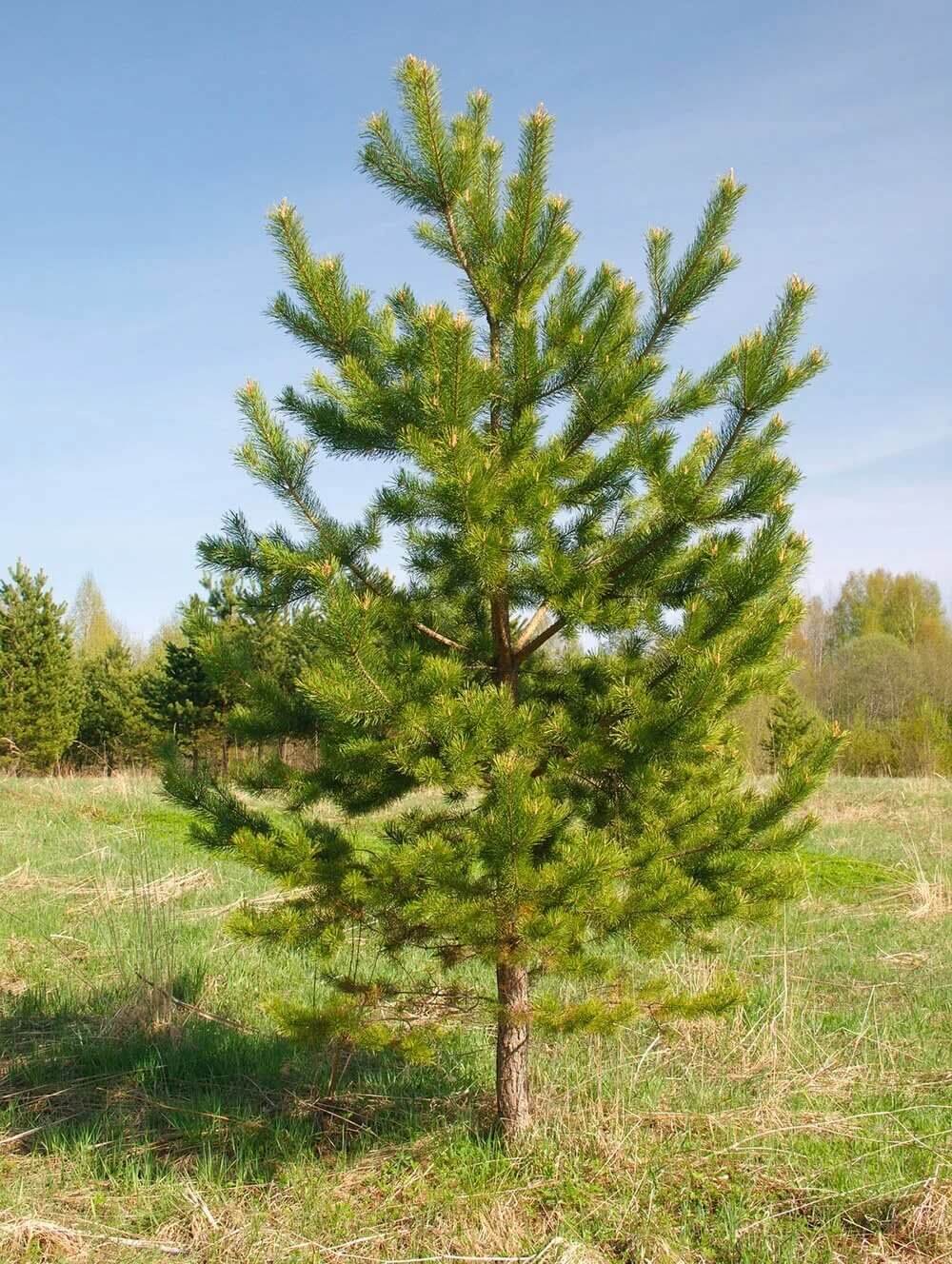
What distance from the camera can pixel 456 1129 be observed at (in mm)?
4188

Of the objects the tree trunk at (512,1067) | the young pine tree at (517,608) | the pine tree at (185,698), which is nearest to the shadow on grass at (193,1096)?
the tree trunk at (512,1067)

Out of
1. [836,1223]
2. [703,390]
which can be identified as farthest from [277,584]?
[836,1223]

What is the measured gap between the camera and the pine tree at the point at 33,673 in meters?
23.2

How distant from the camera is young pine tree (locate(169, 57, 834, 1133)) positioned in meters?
3.37

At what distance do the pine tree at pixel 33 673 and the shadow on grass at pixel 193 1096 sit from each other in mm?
19216

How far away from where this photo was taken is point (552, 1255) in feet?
10.8

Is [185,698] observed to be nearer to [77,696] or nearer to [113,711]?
[77,696]

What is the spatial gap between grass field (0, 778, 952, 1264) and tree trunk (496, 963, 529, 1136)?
0.47 feet

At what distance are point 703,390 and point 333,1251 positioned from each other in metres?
3.45

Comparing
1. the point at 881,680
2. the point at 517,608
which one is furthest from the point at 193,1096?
the point at 881,680

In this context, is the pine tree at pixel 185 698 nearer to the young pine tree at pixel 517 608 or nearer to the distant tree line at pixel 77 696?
the distant tree line at pixel 77 696

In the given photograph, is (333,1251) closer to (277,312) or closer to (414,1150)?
(414,1150)

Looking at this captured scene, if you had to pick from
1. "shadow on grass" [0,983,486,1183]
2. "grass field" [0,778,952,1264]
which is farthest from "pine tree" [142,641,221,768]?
"shadow on grass" [0,983,486,1183]

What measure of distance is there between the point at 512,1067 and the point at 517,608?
1857mm
